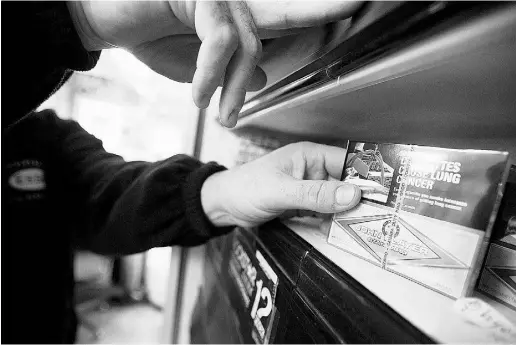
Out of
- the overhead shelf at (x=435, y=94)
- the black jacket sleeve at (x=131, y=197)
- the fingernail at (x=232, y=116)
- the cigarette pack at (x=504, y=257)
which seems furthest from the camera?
the black jacket sleeve at (x=131, y=197)

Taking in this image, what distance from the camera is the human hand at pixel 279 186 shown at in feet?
1.94

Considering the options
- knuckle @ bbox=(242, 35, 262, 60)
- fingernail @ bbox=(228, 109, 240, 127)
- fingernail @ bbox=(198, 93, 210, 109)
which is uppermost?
knuckle @ bbox=(242, 35, 262, 60)

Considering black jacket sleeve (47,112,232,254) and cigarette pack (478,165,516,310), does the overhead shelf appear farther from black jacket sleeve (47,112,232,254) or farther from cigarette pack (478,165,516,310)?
black jacket sleeve (47,112,232,254)

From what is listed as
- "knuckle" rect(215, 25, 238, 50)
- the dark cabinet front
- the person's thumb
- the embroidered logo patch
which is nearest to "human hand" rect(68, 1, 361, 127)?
"knuckle" rect(215, 25, 238, 50)

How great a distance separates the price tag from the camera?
26.4 inches

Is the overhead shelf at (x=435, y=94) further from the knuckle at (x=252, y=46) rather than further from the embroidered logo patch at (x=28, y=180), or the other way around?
the embroidered logo patch at (x=28, y=180)

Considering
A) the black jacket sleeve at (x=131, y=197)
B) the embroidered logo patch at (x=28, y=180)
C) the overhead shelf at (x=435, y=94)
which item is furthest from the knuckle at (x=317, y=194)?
the embroidered logo patch at (x=28, y=180)

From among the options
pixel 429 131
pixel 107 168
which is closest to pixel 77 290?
pixel 107 168

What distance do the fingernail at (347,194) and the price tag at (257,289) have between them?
0.79 feet

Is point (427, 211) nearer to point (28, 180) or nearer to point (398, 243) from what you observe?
Answer: point (398, 243)

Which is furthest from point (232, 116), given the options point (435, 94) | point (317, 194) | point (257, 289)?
point (257, 289)

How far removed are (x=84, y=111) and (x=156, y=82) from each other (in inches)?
22.9

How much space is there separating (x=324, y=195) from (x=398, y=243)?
15cm

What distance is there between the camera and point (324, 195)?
1.84 feet
